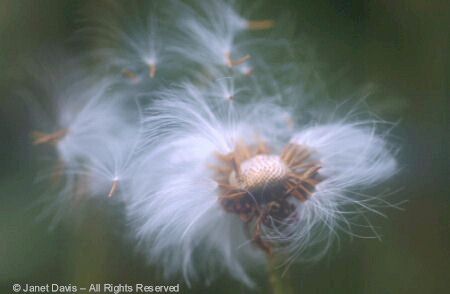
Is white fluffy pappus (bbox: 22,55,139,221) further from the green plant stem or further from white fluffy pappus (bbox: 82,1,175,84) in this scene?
the green plant stem

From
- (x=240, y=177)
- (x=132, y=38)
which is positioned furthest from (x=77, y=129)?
(x=240, y=177)

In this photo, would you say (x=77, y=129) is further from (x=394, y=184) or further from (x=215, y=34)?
(x=394, y=184)

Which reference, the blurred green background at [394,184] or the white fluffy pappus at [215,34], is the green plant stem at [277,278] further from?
A: the white fluffy pappus at [215,34]

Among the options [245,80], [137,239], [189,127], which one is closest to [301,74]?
[245,80]

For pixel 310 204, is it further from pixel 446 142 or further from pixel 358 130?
pixel 446 142

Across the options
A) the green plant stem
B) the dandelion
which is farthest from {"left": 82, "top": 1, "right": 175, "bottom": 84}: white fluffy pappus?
the green plant stem

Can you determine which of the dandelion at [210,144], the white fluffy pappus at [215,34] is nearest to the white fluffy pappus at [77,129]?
the dandelion at [210,144]
